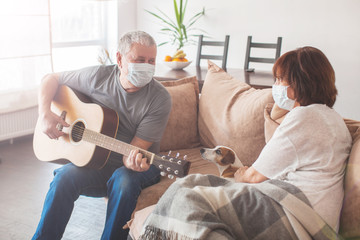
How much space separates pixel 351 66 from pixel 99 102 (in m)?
2.93

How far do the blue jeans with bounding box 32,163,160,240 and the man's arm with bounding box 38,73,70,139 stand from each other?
221mm

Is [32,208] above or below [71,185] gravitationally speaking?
below

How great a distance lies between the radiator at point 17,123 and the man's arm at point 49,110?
1.64 m

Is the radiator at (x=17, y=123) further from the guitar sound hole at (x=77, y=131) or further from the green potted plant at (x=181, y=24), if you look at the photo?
the guitar sound hole at (x=77, y=131)

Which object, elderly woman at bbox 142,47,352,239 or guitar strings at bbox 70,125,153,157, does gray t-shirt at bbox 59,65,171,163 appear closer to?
Result: guitar strings at bbox 70,125,153,157

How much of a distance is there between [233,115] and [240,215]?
93 centimetres

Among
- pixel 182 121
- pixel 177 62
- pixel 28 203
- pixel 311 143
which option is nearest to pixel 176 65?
pixel 177 62

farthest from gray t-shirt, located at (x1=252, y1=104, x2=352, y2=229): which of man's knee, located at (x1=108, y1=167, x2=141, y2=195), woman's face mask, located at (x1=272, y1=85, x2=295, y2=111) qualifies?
man's knee, located at (x1=108, y1=167, x2=141, y2=195)

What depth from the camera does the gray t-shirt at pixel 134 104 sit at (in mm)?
1975

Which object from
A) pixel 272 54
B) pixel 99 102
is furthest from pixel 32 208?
pixel 272 54

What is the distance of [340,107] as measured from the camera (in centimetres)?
421

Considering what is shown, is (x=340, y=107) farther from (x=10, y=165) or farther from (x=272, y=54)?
(x=10, y=165)

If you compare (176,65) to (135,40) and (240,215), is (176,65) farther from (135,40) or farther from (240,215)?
(240,215)

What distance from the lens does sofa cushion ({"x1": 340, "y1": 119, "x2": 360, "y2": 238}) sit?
4.64 ft
